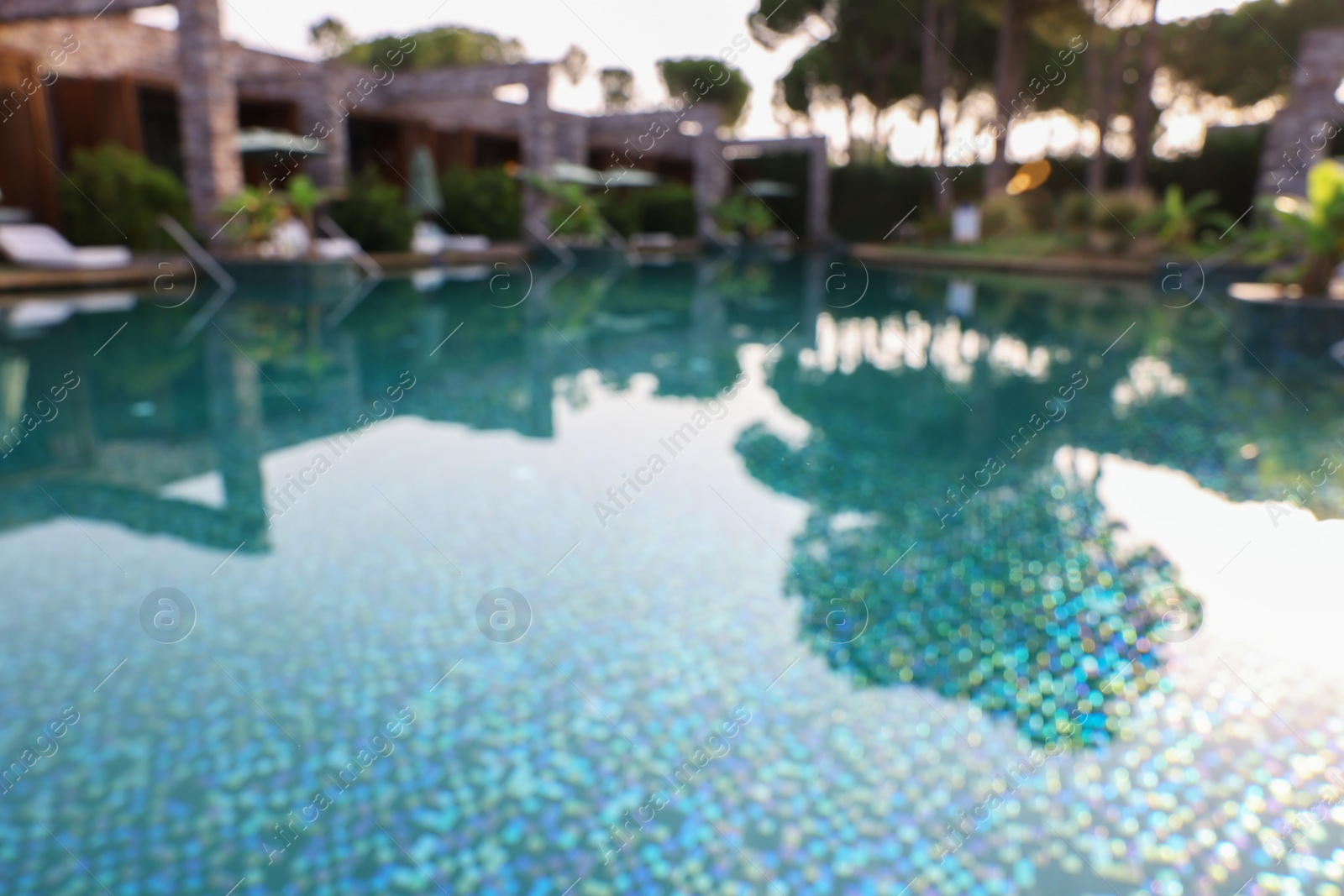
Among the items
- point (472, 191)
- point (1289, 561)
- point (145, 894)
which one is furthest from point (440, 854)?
point (472, 191)

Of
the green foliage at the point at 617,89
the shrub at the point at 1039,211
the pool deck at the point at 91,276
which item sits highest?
the pool deck at the point at 91,276

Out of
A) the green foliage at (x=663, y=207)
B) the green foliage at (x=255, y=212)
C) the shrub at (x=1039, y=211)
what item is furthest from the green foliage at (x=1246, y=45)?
the green foliage at (x=255, y=212)

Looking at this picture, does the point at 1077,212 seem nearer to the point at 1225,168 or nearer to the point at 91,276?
the point at 1225,168

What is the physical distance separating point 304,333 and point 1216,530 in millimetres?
7963

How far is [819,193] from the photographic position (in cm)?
2611

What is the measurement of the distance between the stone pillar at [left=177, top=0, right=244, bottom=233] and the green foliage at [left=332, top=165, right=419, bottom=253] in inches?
78.3

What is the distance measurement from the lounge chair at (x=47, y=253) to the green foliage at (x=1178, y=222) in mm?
16764

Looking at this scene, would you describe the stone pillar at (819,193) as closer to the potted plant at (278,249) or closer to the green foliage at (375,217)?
the green foliage at (375,217)

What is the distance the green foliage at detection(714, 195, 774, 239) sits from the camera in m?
23.4

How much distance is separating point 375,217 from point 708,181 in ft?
40.5

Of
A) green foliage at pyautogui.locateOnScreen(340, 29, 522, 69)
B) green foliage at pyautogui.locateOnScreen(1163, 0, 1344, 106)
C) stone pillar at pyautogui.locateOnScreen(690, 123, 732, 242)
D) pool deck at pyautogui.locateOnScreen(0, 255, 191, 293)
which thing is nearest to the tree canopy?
green foliage at pyautogui.locateOnScreen(340, 29, 522, 69)

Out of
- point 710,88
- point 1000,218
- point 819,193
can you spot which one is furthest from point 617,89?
point 1000,218

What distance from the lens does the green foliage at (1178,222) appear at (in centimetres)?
1534

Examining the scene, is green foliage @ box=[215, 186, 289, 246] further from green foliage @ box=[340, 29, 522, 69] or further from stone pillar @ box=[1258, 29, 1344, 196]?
green foliage @ box=[340, 29, 522, 69]
